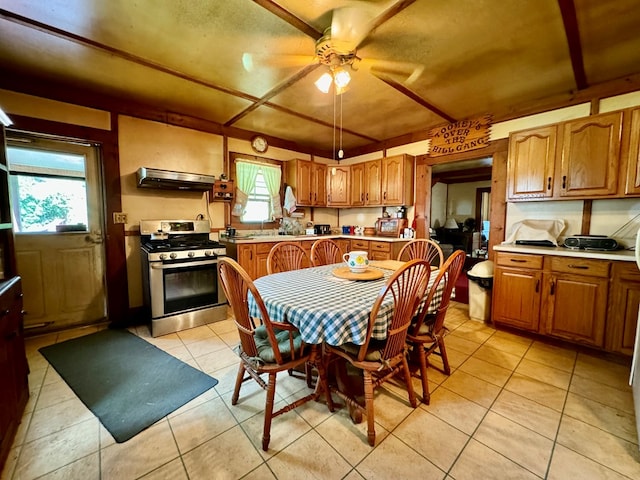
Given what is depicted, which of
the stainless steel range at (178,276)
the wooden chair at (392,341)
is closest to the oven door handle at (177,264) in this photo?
the stainless steel range at (178,276)

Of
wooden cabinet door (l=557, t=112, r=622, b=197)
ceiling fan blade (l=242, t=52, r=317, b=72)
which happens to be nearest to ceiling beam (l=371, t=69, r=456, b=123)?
ceiling fan blade (l=242, t=52, r=317, b=72)

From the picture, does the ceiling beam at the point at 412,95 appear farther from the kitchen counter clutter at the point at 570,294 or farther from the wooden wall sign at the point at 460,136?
the kitchen counter clutter at the point at 570,294

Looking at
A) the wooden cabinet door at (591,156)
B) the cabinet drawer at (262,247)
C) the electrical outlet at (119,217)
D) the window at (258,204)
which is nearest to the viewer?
the wooden cabinet door at (591,156)

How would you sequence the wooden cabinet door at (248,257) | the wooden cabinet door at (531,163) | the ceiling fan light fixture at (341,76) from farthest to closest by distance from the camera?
the wooden cabinet door at (248,257)
the wooden cabinet door at (531,163)
the ceiling fan light fixture at (341,76)

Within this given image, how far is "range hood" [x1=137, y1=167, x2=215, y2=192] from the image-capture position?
2.83 m

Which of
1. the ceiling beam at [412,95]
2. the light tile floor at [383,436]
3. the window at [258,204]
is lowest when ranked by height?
the light tile floor at [383,436]

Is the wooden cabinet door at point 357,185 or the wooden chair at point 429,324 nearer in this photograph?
the wooden chair at point 429,324

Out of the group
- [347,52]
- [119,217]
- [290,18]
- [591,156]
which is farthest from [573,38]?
[119,217]

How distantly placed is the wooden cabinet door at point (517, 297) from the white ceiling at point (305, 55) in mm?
1906

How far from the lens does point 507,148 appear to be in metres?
3.25

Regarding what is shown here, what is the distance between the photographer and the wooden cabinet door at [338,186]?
4788 millimetres

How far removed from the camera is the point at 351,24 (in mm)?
1724

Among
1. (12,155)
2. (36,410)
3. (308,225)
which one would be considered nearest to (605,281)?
(308,225)

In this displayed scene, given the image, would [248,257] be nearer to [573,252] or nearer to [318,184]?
[318,184]
